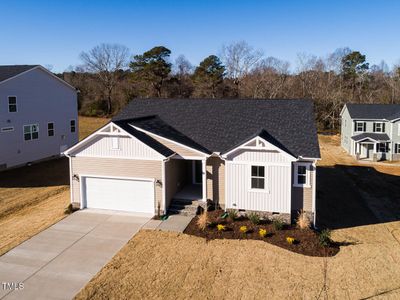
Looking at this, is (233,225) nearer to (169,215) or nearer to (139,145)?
(169,215)

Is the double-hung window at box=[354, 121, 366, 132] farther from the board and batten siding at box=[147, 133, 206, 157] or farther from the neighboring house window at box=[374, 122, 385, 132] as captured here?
the board and batten siding at box=[147, 133, 206, 157]

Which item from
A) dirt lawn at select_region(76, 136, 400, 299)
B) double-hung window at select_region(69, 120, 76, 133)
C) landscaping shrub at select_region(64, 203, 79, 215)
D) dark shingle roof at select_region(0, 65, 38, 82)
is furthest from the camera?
double-hung window at select_region(69, 120, 76, 133)

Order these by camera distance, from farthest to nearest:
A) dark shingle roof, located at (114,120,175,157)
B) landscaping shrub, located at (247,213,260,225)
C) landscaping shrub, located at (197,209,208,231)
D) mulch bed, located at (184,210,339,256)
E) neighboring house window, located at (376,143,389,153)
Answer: neighboring house window, located at (376,143,389,153), dark shingle roof, located at (114,120,175,157), landscaping shrub, located at (247,213,260,225), landscaping shrub, located at (197,209,208,231), mulch bed, located at (184,210,339,256)

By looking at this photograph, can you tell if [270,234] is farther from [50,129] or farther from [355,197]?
[50,129]

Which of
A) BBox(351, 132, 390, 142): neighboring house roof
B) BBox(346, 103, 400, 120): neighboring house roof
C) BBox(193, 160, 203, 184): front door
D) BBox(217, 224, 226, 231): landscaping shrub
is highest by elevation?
BBox(346, 103, 400, 120): neighboring house roof

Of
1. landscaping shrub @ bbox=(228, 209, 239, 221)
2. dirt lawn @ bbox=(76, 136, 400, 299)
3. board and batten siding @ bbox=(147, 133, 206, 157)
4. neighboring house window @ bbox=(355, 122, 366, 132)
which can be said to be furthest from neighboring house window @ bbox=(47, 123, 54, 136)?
neighboring house window @ bbox=(355, 122, 366, 132)

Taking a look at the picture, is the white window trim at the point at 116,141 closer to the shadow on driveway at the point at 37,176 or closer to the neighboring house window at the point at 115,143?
the neighboring house window at the point at 115,143
